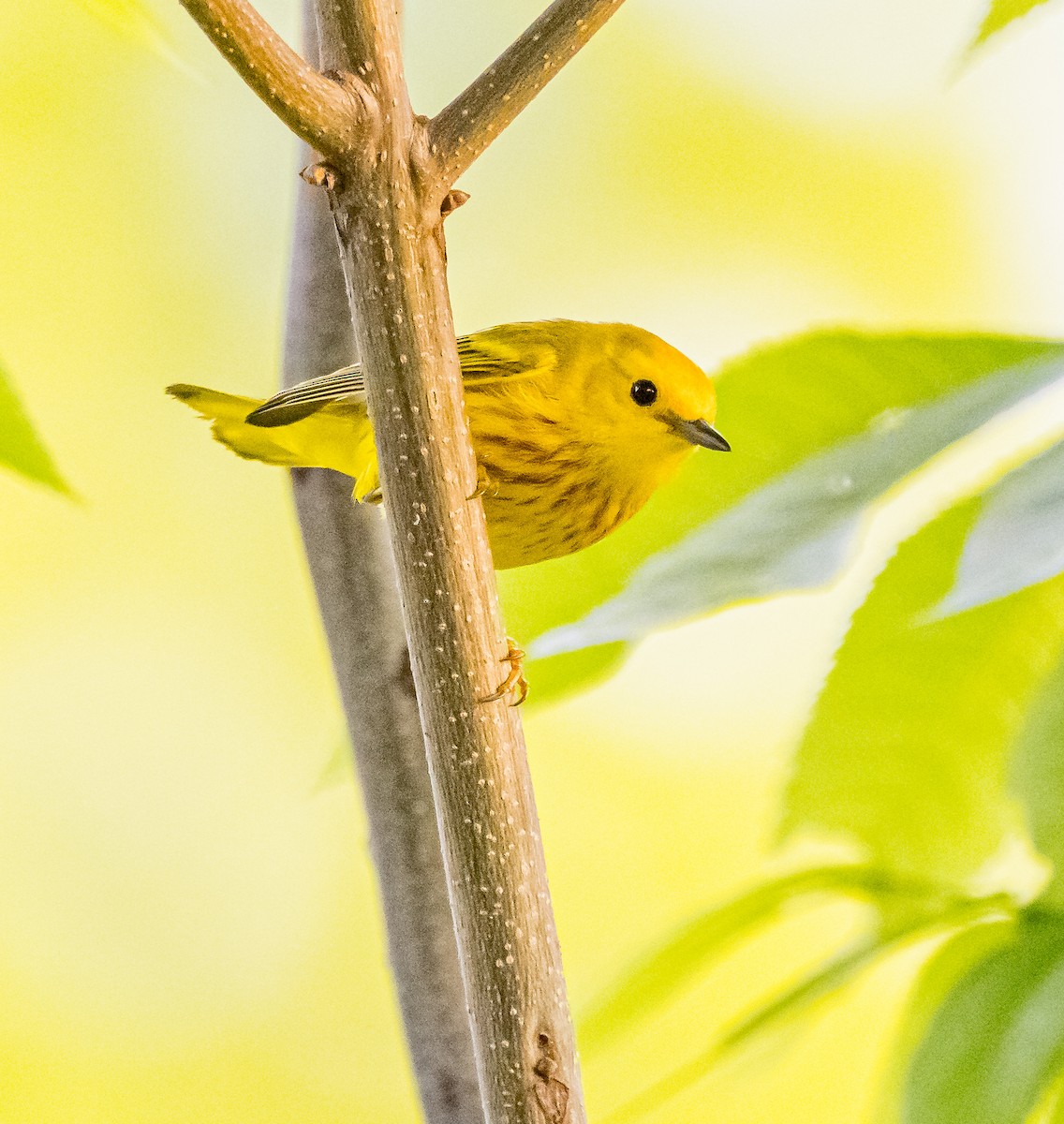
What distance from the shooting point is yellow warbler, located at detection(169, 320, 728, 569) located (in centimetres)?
41

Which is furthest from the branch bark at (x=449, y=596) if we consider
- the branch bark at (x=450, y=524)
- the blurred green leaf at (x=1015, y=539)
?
the blurred green leaf at (x=1015, y=539)

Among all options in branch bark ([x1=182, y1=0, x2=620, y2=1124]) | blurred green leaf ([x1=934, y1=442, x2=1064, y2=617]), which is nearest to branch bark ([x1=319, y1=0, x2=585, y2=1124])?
branch bark ([x1=182, y1=0, x2=620, y2=1124])

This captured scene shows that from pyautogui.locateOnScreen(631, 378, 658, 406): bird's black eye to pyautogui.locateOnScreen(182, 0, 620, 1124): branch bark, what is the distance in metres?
0.19

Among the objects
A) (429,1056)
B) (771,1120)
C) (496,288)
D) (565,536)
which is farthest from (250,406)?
(771,1120)

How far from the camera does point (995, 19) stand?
1.11 ft

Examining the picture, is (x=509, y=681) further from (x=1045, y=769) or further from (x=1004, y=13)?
(x=1004, y=13)

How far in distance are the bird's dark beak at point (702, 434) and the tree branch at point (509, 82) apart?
0.62 feet

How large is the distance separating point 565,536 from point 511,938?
0.20m

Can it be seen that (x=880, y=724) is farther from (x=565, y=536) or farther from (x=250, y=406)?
(x=250, y=406)

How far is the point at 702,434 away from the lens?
41cm

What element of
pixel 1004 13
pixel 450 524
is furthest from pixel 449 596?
pixel 1004 13

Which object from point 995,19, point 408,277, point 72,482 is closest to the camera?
point 408,277

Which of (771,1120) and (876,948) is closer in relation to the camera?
(876,948)

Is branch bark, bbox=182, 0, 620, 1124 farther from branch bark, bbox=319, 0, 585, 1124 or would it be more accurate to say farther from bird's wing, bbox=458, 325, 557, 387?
bird's wing, bbox=458, 325, 557, 387
